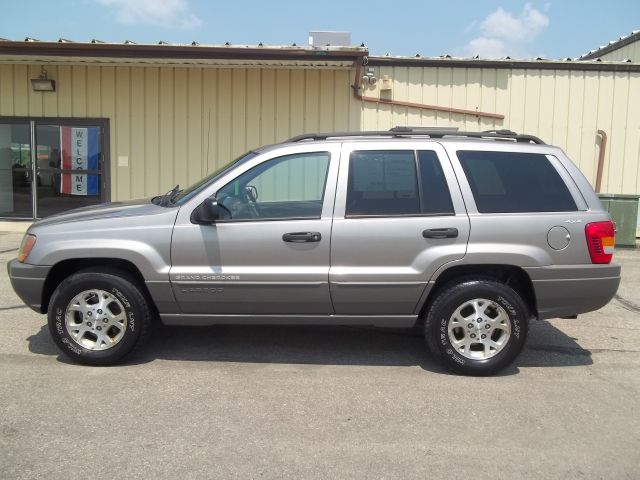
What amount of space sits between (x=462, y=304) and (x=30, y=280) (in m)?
3.44

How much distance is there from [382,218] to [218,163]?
7710mm

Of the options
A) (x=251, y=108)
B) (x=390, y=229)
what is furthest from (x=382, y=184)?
(x=251, y=108)

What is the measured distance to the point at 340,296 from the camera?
15.9 feet

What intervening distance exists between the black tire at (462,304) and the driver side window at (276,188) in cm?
122

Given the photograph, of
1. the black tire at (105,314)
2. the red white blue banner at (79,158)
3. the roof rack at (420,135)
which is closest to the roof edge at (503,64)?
the red white blue banner at (79,158)

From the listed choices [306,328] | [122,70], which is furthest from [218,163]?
[306,328]

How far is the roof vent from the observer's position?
10492mm

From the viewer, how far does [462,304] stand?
482 centimetres

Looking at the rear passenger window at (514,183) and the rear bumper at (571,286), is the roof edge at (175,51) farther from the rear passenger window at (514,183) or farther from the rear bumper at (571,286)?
the rear bumper at (571,286)

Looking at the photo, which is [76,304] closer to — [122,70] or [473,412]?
[473,412]

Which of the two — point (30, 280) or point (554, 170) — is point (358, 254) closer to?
point (554, 170)

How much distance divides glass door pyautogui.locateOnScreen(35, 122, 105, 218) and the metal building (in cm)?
2

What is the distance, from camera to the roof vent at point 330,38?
10492 millimetres

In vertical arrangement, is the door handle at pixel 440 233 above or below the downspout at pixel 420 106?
A: below
